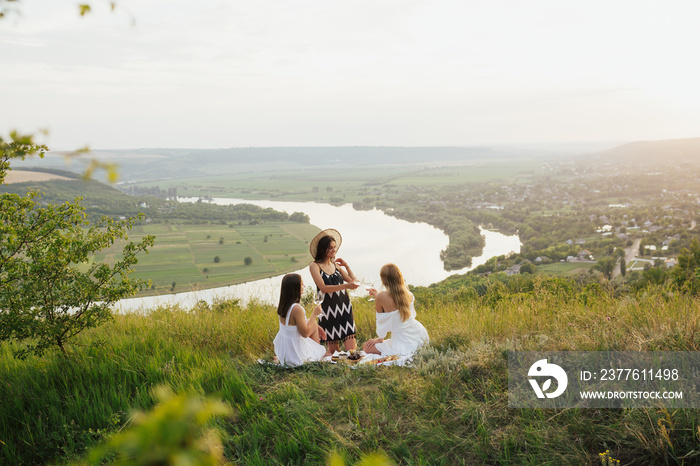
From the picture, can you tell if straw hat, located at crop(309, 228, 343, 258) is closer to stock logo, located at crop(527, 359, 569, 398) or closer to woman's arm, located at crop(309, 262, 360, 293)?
woman's arm, located at crop(309, 262, 360, 293)

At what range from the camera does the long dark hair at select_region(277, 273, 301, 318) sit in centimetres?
512

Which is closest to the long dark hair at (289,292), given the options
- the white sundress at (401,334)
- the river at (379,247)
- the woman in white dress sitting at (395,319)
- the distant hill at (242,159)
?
the woman in white dress sitting at (395,319)

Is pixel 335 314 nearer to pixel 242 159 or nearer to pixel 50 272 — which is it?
pixel 50 272

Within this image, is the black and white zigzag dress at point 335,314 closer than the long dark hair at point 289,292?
No

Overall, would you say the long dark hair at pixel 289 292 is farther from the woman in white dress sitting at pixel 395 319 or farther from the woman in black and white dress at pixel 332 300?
the woman in white dress sitting at pixel 395 319

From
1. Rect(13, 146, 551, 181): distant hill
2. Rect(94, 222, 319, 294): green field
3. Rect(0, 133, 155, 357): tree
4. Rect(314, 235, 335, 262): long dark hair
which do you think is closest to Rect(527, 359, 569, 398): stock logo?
Rect(314, 235, 335, 262): long dark hair

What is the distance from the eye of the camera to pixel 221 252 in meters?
45.0

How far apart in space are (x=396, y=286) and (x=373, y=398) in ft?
5.97

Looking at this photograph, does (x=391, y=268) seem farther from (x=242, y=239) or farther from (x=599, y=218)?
(x=599, y=218)

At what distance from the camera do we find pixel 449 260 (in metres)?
33.5

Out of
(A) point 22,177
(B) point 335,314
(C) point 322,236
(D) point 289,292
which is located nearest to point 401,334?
(B) point 335,314

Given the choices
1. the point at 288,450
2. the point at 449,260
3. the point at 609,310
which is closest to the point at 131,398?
the point at 288,450

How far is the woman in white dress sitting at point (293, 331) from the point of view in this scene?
16.4 feet

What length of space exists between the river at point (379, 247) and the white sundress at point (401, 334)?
3230 millimetres
